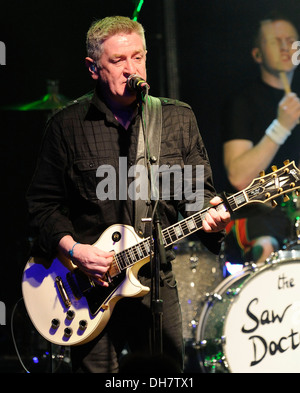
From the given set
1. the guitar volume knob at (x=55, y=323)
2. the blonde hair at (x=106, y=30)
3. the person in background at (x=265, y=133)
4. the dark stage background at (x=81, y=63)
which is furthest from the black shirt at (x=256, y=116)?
the guitar volume knob at (x=55, y=323)

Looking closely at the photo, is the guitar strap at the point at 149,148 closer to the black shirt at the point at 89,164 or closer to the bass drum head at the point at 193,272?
the black shirt at the point at 89,164

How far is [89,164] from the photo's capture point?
3119 millimetres

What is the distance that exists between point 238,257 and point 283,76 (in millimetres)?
1676

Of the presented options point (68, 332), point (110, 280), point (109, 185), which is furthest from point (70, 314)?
point (109, 185)

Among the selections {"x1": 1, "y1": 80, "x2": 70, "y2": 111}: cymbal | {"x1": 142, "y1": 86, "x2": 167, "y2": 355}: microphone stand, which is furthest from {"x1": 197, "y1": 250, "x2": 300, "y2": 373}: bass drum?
{"x1": 1, "y1": 80, "x2": 70, "y2": 111}: cymbal

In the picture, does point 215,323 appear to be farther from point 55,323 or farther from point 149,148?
point 149,148

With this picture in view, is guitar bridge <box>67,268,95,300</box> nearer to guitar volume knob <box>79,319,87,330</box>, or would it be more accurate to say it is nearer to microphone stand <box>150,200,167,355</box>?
guitar volume knob <box>79,319,87,330</box>

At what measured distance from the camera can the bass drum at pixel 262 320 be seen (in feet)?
14.8

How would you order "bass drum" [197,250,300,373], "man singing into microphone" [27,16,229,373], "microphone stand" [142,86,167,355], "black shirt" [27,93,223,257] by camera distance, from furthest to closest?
1. "bass drum" [197,250,300,373]
2. "black shirt" [27,93,223,257]
3. "man singing into microphone" [27,16,229,373]
4. "microphone stand" [142,86,167,355]

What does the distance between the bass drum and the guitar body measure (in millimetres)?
1748

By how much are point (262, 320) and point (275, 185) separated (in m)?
1.81

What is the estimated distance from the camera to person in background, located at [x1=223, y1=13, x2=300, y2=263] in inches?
205

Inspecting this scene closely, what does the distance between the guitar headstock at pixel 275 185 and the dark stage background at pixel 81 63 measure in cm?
230
